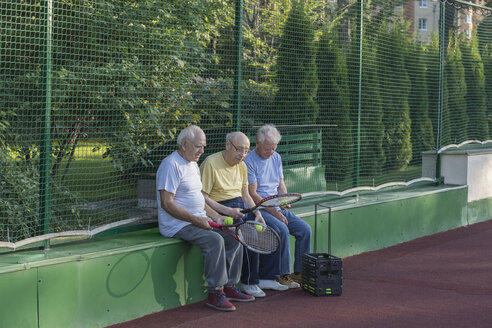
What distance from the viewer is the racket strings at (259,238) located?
547 centimetres

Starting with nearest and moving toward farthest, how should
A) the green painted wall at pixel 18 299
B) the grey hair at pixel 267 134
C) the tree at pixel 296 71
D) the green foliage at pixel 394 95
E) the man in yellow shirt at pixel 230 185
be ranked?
the green painted wall at pixel 18 299 → the man in yellow shirt at pixel 230 185 → the grey hair at pixel 267 134 → the tree at pixel 296 71 → the green foliage at pixel 394 95

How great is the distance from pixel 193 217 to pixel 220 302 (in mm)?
707

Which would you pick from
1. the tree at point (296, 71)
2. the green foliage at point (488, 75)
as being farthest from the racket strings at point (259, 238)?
the green foliage at point (488, 75)

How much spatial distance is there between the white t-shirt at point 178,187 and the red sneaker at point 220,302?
0.59 meters

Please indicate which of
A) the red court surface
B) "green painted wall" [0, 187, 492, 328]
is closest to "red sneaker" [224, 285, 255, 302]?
the red court surface

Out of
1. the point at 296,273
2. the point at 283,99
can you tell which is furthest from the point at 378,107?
the point at 296,273

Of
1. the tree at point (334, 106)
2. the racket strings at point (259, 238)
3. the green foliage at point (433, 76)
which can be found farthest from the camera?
the green foliage at point (433, 76)

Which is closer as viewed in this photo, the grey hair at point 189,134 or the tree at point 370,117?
the grey hair at point 189,134

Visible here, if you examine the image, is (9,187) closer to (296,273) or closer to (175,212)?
(175,212)

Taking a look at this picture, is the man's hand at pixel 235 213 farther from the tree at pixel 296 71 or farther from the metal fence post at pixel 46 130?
the tree at pixel 296 71

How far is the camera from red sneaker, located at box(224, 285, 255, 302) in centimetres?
570

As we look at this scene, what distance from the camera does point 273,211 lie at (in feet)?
21.0

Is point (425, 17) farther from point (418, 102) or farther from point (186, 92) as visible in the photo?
point (186, 92)

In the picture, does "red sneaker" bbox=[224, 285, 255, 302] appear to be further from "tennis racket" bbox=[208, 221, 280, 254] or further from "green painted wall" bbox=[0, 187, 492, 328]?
"tennis racket" bbox=[208, 221, 280, 254]
